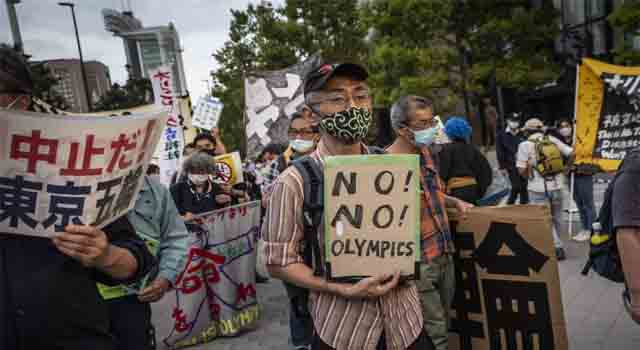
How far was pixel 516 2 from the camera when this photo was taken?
18.2 m

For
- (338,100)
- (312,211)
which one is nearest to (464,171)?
(338,100)

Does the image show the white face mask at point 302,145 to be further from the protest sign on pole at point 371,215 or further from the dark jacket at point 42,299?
the dark jacket at point 42,299

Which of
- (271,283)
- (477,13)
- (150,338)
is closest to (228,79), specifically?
(477,13)

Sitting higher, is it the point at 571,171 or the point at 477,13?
the point at 477,13

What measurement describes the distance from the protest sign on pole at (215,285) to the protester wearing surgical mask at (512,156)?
4.46 metres

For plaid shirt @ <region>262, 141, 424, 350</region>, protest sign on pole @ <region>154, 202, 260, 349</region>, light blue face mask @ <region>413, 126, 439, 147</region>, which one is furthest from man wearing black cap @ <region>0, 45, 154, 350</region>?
protest sign on pole @ <region>154, 202, 260, 349</region>

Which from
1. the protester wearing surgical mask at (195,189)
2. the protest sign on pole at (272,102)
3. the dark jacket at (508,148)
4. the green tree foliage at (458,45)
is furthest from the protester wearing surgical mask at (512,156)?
the green tree foliage at (458,45)

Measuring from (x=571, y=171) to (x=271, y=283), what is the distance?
13.5 feet

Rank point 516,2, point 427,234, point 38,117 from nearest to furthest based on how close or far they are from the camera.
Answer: point 38,117 → point 427,234 → point 516,2

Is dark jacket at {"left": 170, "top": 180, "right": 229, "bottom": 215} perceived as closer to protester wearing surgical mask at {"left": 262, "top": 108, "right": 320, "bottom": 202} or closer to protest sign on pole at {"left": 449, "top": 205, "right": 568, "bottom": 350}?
protester wearing surgical mask at {"left": 262, "top": 108, "right": 320, "bottom": 202}

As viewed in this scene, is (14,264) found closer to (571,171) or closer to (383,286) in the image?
(383,286)

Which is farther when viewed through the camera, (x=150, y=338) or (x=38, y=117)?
(x=150, y=338)

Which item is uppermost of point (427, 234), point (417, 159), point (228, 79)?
point (228, 79)

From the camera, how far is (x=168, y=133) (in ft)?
26.5
